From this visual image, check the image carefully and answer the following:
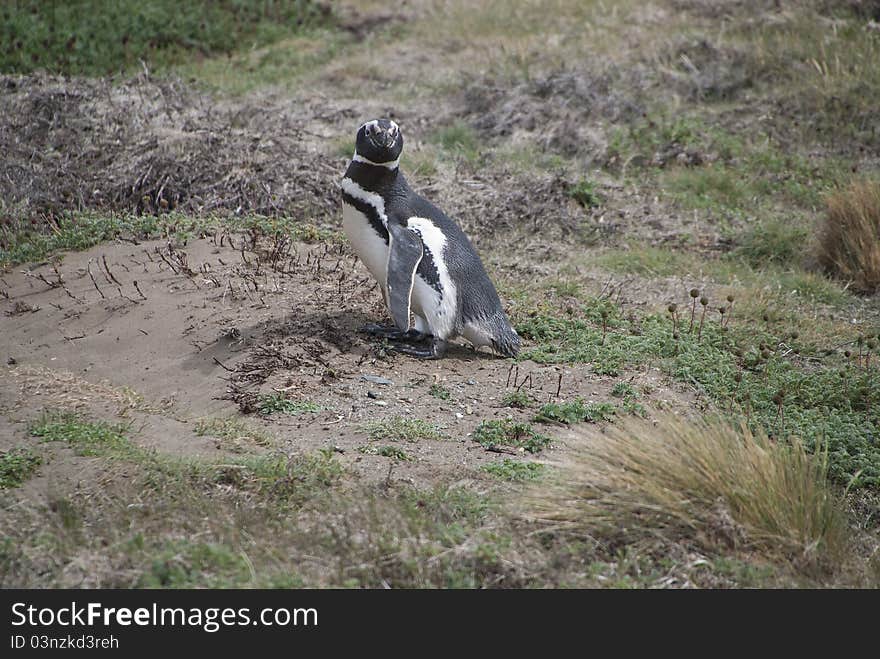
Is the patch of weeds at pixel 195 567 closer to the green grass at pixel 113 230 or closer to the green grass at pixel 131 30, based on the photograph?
the green grass at pixel 113 230

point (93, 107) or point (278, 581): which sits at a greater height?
point (93, 107)

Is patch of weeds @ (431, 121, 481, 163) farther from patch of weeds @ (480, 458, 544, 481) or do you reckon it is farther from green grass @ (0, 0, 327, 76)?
patch of weeds @ (480, 458, 544, 481)

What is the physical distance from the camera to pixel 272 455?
4.59m

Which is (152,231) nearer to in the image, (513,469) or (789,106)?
(513,469)

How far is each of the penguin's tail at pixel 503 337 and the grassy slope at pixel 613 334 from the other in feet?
0.70

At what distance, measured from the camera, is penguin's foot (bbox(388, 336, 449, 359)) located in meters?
6.04

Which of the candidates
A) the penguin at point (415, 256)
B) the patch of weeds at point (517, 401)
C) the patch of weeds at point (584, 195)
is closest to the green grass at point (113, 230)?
the penguin at point (415, 256)

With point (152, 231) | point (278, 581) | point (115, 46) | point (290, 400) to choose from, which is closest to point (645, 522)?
point (278, 581)

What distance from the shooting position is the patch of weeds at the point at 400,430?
4.98 m

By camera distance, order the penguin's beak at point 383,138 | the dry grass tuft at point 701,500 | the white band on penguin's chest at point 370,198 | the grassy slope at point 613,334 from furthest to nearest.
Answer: the white band on penguin's chest at point 370,198 < the penguin's beak at point 383,138 < the dry grass tuft at point 701,500 < the grassy slope at point 613,334

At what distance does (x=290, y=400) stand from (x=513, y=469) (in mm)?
1359

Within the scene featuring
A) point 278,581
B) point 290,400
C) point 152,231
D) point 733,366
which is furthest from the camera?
point 152,231

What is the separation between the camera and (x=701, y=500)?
13.3ft
